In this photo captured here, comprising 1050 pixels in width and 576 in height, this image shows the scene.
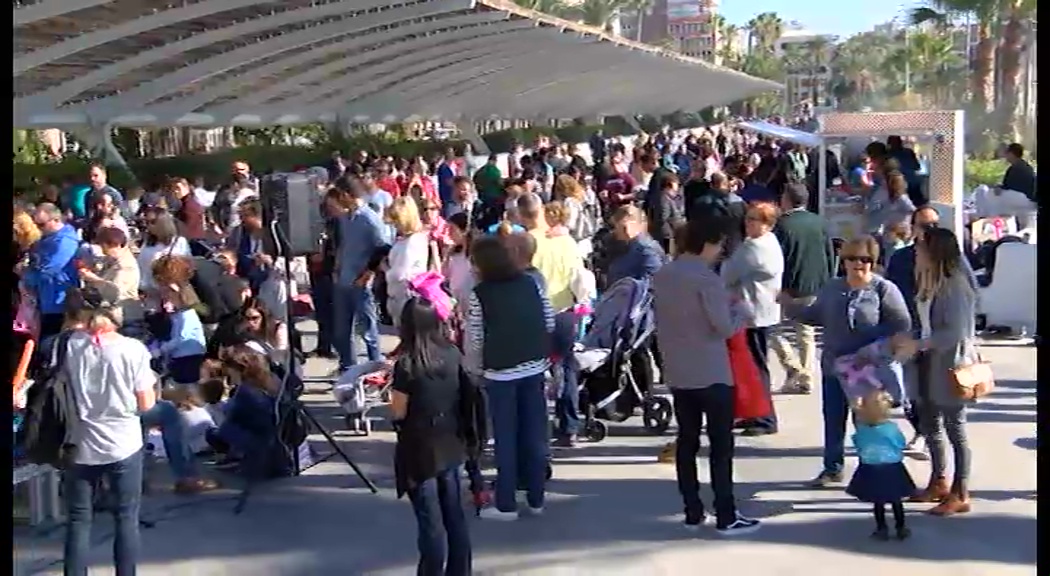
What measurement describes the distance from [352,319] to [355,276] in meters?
0.36

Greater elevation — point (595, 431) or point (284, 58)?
point (284, 58)

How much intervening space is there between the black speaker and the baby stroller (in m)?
1.70

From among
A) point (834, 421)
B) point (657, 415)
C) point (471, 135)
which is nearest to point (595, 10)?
point (471, 135)

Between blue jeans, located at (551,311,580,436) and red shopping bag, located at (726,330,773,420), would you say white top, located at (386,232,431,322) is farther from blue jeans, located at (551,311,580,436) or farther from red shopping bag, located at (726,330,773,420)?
red shopping bag, located at (726,330,773,420)

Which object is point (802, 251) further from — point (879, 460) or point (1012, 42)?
point (1012, 42)

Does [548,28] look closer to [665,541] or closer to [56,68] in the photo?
[56,68]

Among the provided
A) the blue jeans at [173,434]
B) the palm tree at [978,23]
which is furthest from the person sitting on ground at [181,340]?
the palm tree at [978,23]

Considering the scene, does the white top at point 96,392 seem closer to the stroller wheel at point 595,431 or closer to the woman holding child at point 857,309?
the woman holding child at point 857,309

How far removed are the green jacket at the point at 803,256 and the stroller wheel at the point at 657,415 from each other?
1094 mm

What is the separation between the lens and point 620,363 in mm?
8086

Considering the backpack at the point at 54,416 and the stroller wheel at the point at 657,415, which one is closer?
the backpack at the point at 54,416

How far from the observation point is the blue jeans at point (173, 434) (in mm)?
7086

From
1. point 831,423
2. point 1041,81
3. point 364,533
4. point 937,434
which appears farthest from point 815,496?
point 1041,81

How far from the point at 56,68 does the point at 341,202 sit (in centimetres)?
1225
